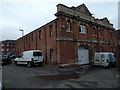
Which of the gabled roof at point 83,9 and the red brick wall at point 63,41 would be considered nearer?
the red brick wall at point 63,41

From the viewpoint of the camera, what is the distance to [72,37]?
16.2 meters

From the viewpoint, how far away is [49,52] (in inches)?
691

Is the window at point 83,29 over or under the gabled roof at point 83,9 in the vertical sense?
under

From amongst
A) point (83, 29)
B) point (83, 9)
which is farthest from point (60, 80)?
point (83, 9)

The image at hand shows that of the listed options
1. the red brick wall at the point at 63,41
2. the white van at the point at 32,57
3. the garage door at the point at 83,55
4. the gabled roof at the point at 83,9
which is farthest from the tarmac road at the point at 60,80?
the gabled roof at the point at 83,9

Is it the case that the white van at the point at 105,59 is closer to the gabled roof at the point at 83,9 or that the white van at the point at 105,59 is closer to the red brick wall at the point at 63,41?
the red brick wall at the point at 63,41

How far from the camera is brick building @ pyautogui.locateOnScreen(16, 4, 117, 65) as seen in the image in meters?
15.2

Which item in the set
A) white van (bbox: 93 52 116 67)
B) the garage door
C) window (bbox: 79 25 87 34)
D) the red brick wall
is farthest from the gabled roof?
white van (bbox: 93 52 116 67)

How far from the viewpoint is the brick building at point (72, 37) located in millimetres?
15195

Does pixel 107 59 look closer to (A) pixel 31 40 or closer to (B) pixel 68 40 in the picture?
(B) pixel 68 40

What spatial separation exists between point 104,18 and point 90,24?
18.9ft

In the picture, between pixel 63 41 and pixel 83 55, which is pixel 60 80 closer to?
pixel 63 41

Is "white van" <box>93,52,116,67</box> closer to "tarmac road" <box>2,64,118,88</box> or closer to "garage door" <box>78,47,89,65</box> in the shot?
"garage door" <box>78,47,89,65</box>

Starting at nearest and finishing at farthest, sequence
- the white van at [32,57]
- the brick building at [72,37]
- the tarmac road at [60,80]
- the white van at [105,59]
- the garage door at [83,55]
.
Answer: the tarmac road at [60,80] → the white van at [105,59] → the brick building at [72,37] → the white van at [32,57] → the garage door at [83,55]
